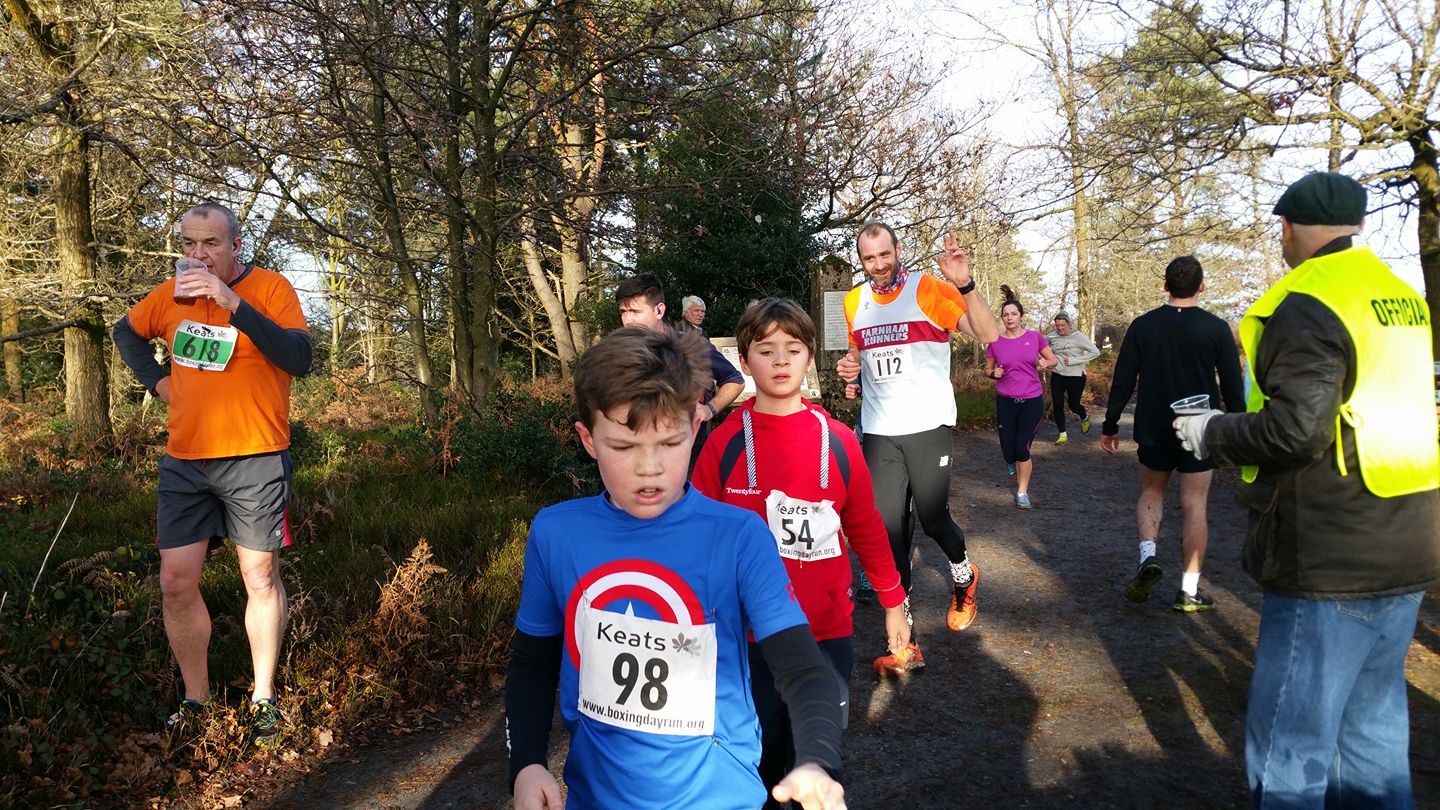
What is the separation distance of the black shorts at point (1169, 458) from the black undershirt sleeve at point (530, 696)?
14.6ft

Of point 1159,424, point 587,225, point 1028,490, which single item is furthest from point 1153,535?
point 587,225

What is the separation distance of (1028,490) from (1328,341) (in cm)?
785

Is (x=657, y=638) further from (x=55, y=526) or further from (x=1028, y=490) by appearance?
(x=1028, y=490)

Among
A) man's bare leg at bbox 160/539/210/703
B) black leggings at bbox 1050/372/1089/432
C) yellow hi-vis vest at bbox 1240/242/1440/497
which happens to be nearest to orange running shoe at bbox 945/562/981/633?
yellow hi-vis vest at bbox 1240/242/1440/497

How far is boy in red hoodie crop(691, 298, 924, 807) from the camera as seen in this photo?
9.69ft

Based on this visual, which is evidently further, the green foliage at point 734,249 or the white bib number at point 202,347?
the green foliage at point 734,249

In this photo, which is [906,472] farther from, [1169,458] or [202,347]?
[202,347]

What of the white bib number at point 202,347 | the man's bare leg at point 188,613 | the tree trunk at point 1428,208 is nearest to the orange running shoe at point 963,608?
the man's bare leg at point 188,613

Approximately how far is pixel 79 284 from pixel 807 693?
12.7 metres

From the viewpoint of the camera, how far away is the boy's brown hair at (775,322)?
3047 mm

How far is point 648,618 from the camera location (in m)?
1.88

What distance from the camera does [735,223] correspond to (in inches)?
602

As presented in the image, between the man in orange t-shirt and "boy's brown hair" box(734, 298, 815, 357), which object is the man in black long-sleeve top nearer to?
"boy's brown hair" box(734, 298, 815, 357)

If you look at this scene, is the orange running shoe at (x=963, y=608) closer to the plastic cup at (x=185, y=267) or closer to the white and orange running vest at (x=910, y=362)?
the white and orange running vest at (x=910, y=362)
